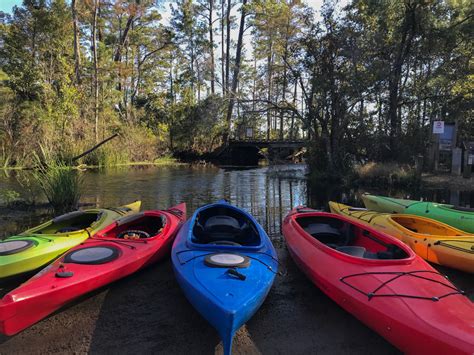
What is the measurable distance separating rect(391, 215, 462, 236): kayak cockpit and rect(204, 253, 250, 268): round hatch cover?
3618 millimetres

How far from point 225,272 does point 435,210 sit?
537 cm

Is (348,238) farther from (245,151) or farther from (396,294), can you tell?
(245,151)

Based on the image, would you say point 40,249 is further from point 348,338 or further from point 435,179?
point 435,179

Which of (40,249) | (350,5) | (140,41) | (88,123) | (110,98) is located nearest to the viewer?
(40,249)

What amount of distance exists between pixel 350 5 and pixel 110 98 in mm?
21322

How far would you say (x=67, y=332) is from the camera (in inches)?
141

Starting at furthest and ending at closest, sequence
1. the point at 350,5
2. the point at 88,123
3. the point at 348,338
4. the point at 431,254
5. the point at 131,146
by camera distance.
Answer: the point at 131,146 → the point at 88,123 → the point at 350,5 → the point at 431,254 → the point at 348,338

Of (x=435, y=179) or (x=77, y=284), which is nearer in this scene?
(x=77, y=284)

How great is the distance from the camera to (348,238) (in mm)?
5531

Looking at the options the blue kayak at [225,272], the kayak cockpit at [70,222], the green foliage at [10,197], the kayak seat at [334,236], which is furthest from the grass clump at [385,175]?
the green foliage at [10,197]

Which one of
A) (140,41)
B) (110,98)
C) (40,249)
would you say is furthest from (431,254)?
(140,41)

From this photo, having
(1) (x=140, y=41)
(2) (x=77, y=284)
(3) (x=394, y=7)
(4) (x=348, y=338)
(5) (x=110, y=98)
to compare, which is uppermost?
(1) (x=140, y=41)

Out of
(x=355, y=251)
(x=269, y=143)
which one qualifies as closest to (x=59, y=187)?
(x=355, y=251)

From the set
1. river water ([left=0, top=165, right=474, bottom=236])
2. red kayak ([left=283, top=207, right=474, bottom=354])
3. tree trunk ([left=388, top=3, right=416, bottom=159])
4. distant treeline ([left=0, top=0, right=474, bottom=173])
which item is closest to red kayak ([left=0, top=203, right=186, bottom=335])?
red kayak ([left=283, top=207, right=474, bottom=354])
